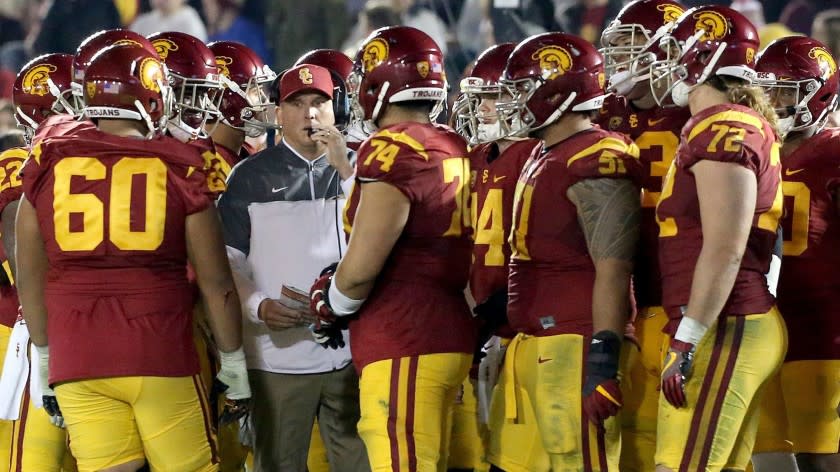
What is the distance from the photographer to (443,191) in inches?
141

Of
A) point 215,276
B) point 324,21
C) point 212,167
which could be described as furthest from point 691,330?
point 324,21

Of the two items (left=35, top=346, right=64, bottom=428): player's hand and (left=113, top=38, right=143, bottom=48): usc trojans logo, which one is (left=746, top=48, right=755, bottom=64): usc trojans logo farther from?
(left=35, top=346, right=64, bottom=428): player's hand

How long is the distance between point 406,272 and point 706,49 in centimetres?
108

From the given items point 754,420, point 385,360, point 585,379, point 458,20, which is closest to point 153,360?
point 385,360

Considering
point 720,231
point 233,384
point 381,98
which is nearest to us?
point 720,231

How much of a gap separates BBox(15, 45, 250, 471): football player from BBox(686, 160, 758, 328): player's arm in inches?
55.0

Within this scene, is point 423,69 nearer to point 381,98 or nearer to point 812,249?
point 381,98

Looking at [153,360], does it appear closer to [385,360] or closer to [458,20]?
[385,360]

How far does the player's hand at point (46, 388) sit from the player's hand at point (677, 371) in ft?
5.89

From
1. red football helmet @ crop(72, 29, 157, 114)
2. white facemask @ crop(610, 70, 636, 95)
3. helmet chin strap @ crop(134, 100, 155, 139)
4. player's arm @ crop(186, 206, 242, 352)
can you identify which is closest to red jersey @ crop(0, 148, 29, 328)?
red football helmet @ crop(72, 29, 157, 114)

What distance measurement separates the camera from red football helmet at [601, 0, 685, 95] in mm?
4148

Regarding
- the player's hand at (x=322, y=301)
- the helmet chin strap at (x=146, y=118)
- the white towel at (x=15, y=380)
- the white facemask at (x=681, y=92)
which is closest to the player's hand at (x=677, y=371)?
the white facemask at (x=681, y=92)

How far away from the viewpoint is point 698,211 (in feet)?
11.2

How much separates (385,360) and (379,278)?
0.24 m
